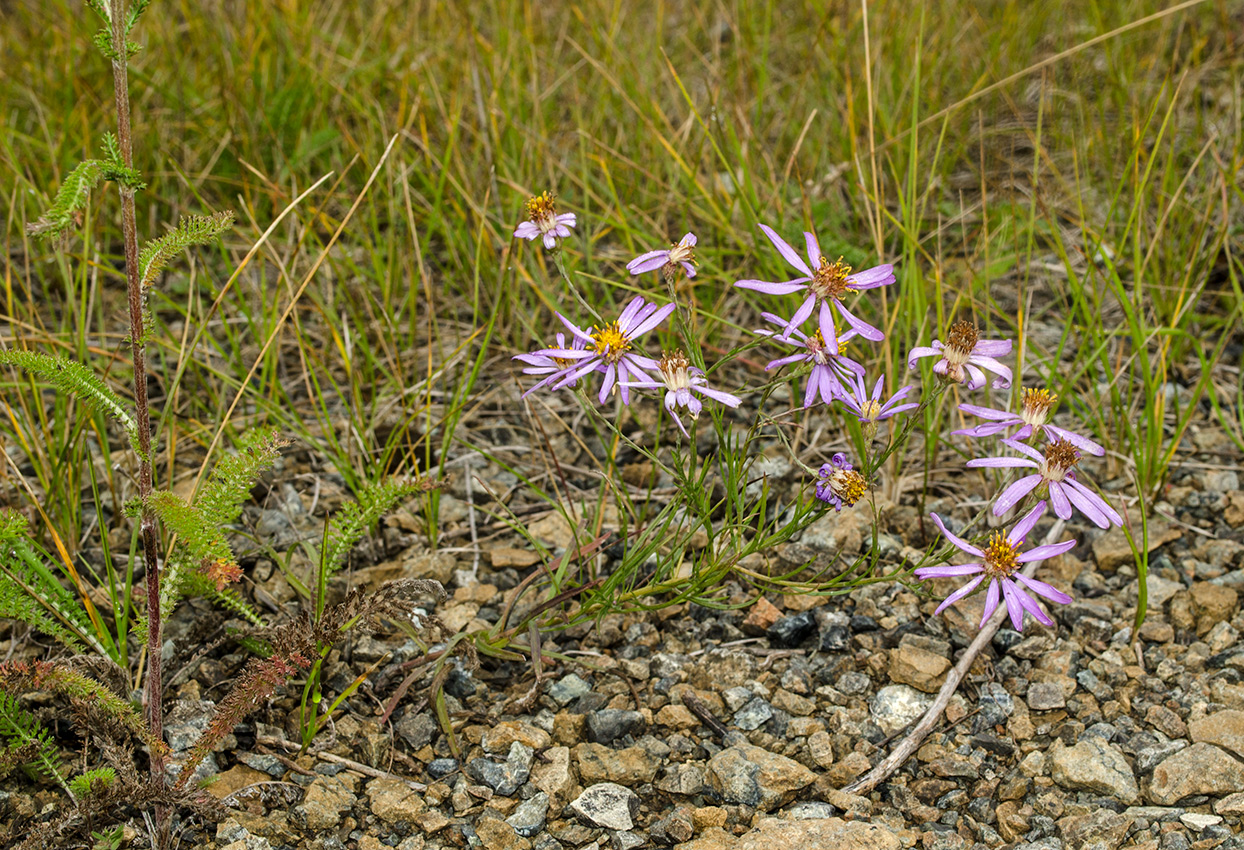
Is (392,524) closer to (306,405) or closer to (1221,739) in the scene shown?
(306,405)

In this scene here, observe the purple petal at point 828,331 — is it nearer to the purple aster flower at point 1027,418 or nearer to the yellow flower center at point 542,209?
the purple aster flower at point 1027,418

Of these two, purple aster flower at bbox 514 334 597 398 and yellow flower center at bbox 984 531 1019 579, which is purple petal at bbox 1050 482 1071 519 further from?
purple aster flower at bbox 514 334 597 398

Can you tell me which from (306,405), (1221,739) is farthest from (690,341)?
(306,405)

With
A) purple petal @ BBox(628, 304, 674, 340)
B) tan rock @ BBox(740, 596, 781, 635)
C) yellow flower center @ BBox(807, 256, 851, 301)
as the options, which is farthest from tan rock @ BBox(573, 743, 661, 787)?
yellow flower center @ BBox(807, 256, 851, 301)

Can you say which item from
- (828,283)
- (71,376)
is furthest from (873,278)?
(71,376)

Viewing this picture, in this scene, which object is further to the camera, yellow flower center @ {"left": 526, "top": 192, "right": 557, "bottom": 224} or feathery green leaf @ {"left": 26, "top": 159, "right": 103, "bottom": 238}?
→ yellow flower center @ {"left": 526, "top": 192, "right": 557, "bottom": 224}

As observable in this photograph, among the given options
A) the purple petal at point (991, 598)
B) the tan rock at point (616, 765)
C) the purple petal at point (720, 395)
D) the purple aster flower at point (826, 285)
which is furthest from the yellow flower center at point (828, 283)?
the tan rock at point (616, 765)
